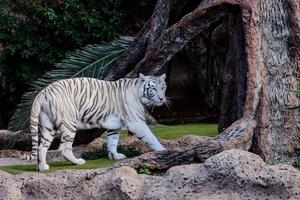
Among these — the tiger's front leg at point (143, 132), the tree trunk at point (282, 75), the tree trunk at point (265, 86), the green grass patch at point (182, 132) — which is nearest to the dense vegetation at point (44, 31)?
the green grass patch at point (182, 132)

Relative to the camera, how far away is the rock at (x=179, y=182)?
611 centimetres

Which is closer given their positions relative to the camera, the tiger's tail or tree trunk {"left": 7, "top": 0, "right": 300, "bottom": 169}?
tree trunk {"left": 7, "top": 0, "right": 300, "bottom": 169}

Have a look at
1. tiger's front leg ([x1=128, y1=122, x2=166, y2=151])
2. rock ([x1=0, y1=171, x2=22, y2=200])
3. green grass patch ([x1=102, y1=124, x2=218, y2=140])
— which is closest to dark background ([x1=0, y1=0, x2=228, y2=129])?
green grass patch ([x1=102, y1=124, x2=218, y2=140])

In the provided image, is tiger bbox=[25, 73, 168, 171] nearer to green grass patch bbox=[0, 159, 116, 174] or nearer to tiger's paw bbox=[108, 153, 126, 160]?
tiger's paw bbox=[108, 153, 126, 160]

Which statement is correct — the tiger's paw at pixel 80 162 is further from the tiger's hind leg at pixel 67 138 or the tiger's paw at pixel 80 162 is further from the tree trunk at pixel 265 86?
the tree trunk at pixel 265 86

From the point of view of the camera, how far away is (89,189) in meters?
6.96

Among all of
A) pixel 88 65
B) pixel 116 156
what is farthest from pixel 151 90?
pixel 88 65

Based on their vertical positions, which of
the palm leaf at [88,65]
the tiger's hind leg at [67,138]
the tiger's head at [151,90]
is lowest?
the tiger's hind leg at [67,138]

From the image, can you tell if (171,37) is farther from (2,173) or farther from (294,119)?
(2,173)

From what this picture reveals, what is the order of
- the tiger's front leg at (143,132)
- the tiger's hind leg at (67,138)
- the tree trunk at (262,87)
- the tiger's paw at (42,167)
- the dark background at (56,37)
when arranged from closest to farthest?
the tree trunk at (262,87), the tiger's paw at (42,167), the tiger's hind leg at (67,138), the tiger's front leg at (143,132), the dark background at (56,37)

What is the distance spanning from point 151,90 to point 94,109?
0.69m

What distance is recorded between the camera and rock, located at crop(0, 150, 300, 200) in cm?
611

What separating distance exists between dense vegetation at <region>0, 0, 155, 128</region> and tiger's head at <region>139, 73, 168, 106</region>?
604cm

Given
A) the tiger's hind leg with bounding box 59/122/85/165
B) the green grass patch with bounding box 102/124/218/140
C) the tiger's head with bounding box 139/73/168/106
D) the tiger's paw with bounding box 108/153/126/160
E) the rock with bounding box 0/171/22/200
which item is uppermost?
the tiger's head with bounding box 139/73/168/106
